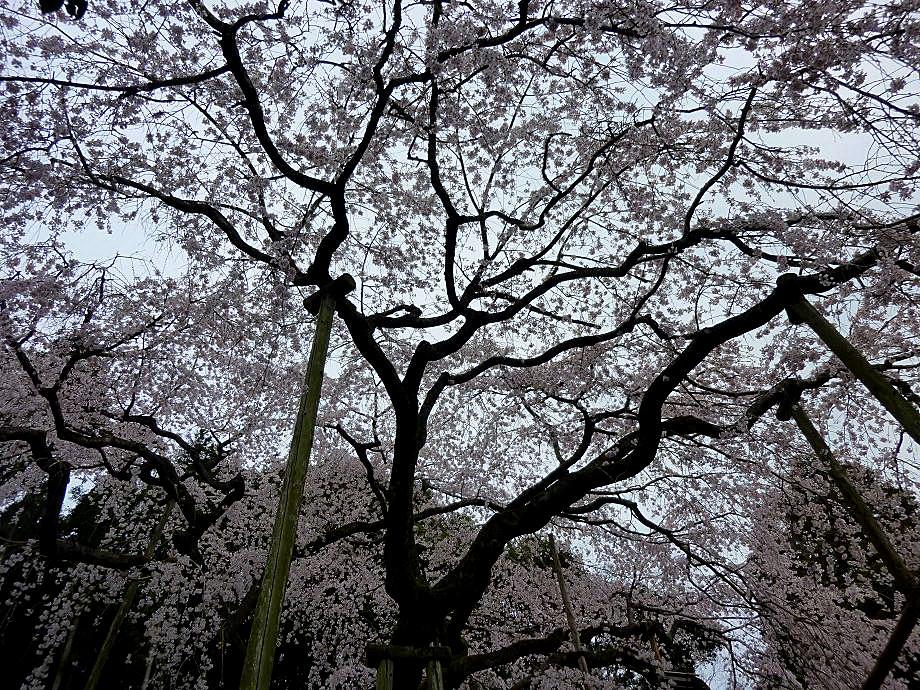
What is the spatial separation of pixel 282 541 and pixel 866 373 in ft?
14.6

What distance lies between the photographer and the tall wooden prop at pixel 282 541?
99.3 inches

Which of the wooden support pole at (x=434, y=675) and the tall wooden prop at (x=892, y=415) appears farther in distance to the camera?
the wooden support pole at (x=434, y=675)

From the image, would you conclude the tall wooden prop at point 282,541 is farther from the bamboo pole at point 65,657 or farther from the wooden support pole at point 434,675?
the bamboo pole at point 65,657

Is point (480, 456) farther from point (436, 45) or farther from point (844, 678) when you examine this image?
point (436, 45)

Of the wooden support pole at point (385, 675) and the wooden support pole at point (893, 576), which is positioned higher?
the wooden support pole at point (893, 576)

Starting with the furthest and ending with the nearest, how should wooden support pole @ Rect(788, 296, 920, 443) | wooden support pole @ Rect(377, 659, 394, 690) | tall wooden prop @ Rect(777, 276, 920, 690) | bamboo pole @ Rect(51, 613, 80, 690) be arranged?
bamboo pole @ Rect(51, 613, 80, 690)
wooden support pole @ Rect(377, 659, 394, 690)
tall wooden prop @ Rect(777, 276, 920, 690)
wooden support pole @ Rect(788, 296, 920, 443)

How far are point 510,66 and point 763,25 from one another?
2.47 meters

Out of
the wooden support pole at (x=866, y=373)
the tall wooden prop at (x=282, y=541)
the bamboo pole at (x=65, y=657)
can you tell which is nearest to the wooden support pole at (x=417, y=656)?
the tall wooden prop at (x=282, y=541)

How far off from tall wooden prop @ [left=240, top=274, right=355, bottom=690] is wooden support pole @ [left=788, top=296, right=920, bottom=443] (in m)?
4.12

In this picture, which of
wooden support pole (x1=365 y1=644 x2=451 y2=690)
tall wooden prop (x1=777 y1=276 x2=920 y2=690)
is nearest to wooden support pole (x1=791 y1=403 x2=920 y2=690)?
tall wooden prop (x1=777 y1=276 x2=920 y2=690)

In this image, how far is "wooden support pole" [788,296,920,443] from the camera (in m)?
3.26

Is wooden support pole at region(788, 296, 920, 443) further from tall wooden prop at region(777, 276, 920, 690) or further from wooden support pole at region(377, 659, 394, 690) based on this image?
wooden support pole at region(377, 659, 394, 690)

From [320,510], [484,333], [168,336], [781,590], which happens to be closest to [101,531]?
[320,510]

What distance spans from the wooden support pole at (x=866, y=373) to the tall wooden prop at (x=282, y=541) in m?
4.12
